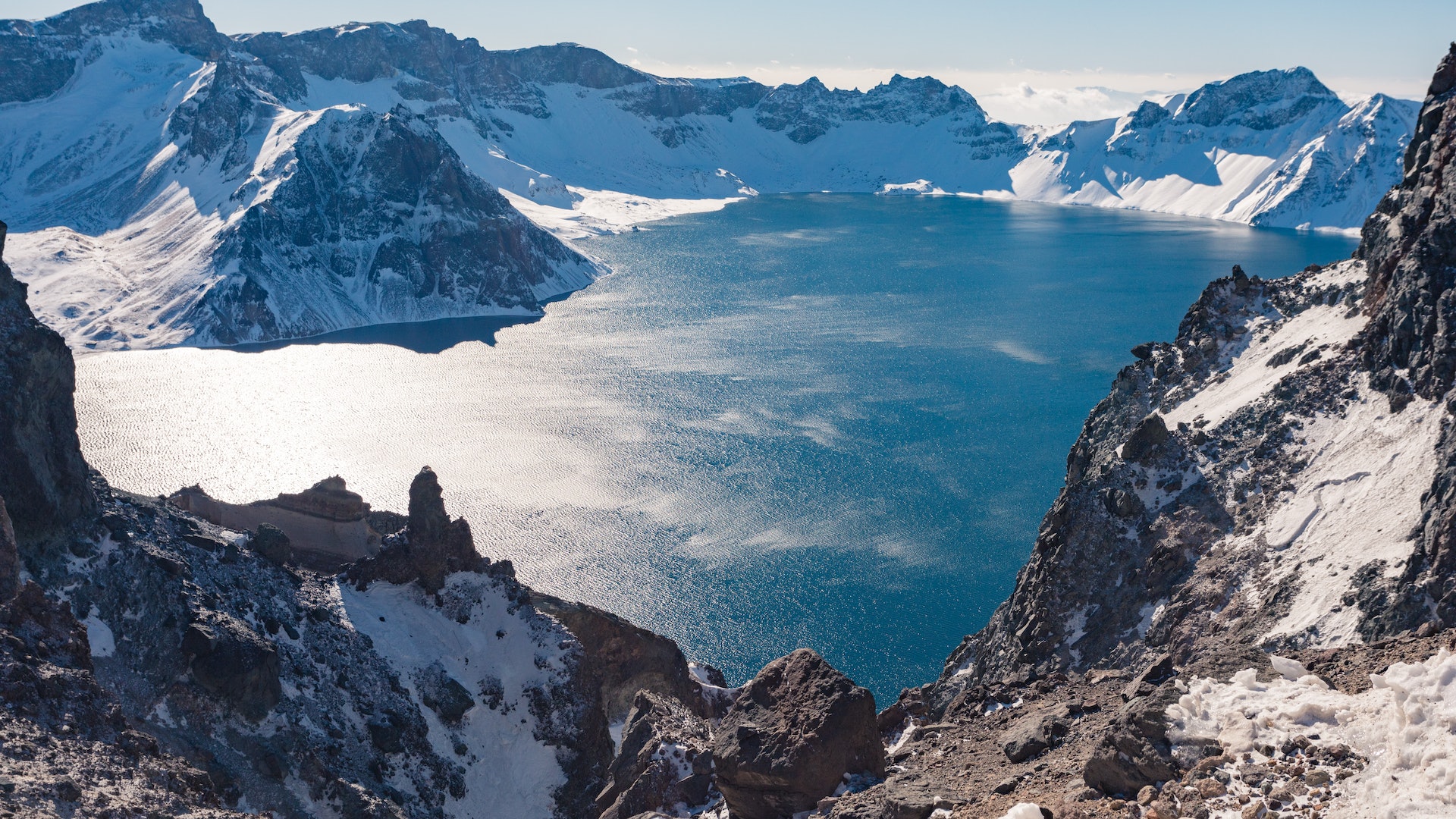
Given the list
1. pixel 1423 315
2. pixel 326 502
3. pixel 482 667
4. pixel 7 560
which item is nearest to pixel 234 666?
pixel 7 560

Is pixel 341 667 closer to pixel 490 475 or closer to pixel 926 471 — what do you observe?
pixel 490 475

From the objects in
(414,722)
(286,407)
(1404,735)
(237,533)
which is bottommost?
(286,407)

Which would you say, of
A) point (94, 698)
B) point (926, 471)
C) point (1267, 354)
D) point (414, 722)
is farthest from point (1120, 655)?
point (926, 471)

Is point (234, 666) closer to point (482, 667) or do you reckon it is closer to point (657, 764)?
point (482, 667)

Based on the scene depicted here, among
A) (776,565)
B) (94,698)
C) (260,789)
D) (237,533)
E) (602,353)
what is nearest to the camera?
(94,698)

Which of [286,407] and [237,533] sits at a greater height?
[237,533]
